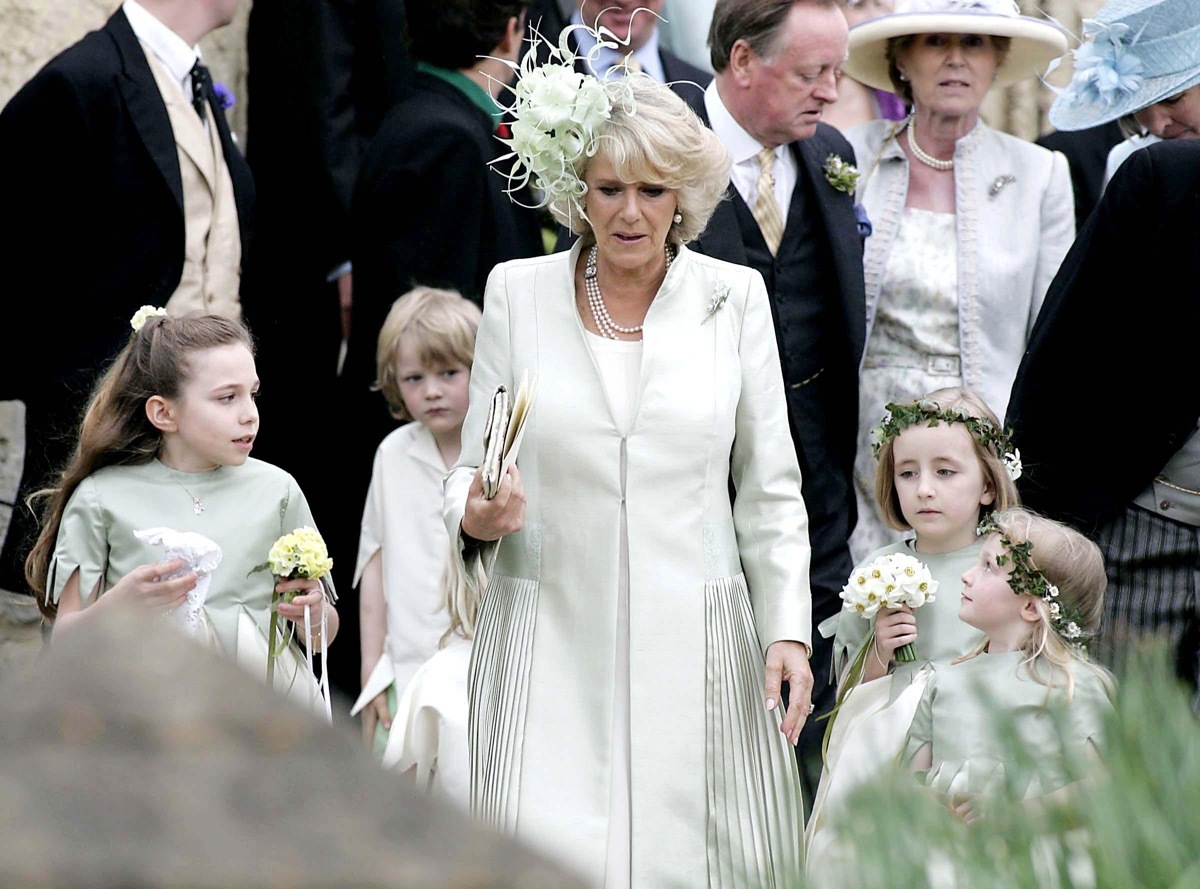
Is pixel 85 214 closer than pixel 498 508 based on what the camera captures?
No

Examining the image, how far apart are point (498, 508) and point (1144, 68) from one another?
2.32m

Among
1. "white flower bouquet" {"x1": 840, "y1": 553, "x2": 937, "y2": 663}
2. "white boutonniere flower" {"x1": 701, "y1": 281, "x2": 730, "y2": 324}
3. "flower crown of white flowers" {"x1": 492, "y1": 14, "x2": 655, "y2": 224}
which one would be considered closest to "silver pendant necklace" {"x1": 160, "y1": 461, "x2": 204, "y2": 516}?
"flower crown of white flowers" {"x1": 492, "y1": 14, "x2": 655, "y2": 224}

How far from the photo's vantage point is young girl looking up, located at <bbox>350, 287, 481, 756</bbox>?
5.65 meters

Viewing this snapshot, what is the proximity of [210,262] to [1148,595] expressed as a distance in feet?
9.00

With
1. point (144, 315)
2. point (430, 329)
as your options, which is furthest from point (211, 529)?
point (430, 329)

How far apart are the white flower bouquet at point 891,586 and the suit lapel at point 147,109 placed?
2.27 meters

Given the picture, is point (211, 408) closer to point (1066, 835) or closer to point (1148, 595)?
point (1148, 595)

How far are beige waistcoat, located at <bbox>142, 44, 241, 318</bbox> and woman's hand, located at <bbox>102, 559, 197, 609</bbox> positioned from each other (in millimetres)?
1470

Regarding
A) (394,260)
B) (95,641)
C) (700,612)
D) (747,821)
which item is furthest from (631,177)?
(95,641)

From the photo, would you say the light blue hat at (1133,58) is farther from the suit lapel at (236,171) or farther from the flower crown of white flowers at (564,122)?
the suit lapel at (236,171)

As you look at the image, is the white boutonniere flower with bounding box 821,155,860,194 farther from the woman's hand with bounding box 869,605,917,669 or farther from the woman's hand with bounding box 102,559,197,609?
the woman's hand with bounding box 102,559,197,609

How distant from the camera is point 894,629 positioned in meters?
4.46

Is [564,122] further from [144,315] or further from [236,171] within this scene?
[236,171]

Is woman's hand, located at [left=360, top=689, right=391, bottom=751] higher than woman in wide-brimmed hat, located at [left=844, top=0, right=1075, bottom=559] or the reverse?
the reverse
